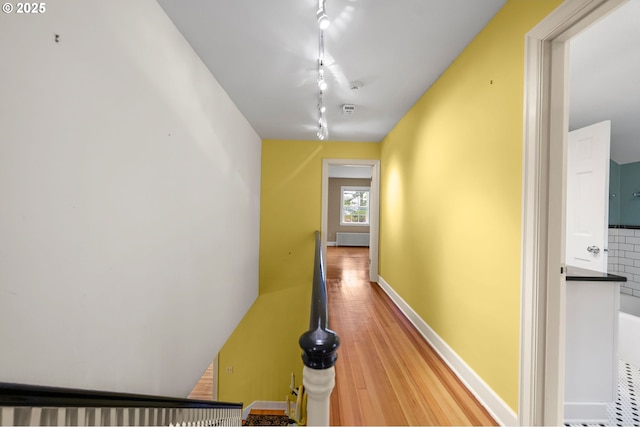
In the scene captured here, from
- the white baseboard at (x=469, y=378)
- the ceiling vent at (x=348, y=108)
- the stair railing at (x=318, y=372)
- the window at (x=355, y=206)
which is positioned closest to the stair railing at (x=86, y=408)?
the stair railing at (x=318, y=372)

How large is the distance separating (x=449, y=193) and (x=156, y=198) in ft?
7.28

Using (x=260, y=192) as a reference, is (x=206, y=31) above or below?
above

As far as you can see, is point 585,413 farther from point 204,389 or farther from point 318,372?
point 204,389

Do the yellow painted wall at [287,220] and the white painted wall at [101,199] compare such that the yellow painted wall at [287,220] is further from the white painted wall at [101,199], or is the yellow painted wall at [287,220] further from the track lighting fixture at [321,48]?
the white painted wall at [101,199]

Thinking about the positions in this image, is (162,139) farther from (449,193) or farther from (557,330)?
(557,330)

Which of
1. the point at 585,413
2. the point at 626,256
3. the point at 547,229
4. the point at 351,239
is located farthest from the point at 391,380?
the point at 351,239

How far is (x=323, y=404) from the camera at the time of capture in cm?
67

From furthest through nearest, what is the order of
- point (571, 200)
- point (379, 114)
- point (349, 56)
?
point (379, 114) < point (571, 200) < point (349, 56)

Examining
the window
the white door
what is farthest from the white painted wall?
the window

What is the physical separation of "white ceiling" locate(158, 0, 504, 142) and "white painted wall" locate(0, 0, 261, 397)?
307mm

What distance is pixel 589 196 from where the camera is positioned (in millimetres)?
2311

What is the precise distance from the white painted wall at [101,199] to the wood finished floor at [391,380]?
1213 millimetres

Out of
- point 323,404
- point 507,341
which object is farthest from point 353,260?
point 323,404

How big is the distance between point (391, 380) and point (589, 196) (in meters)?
2.44
